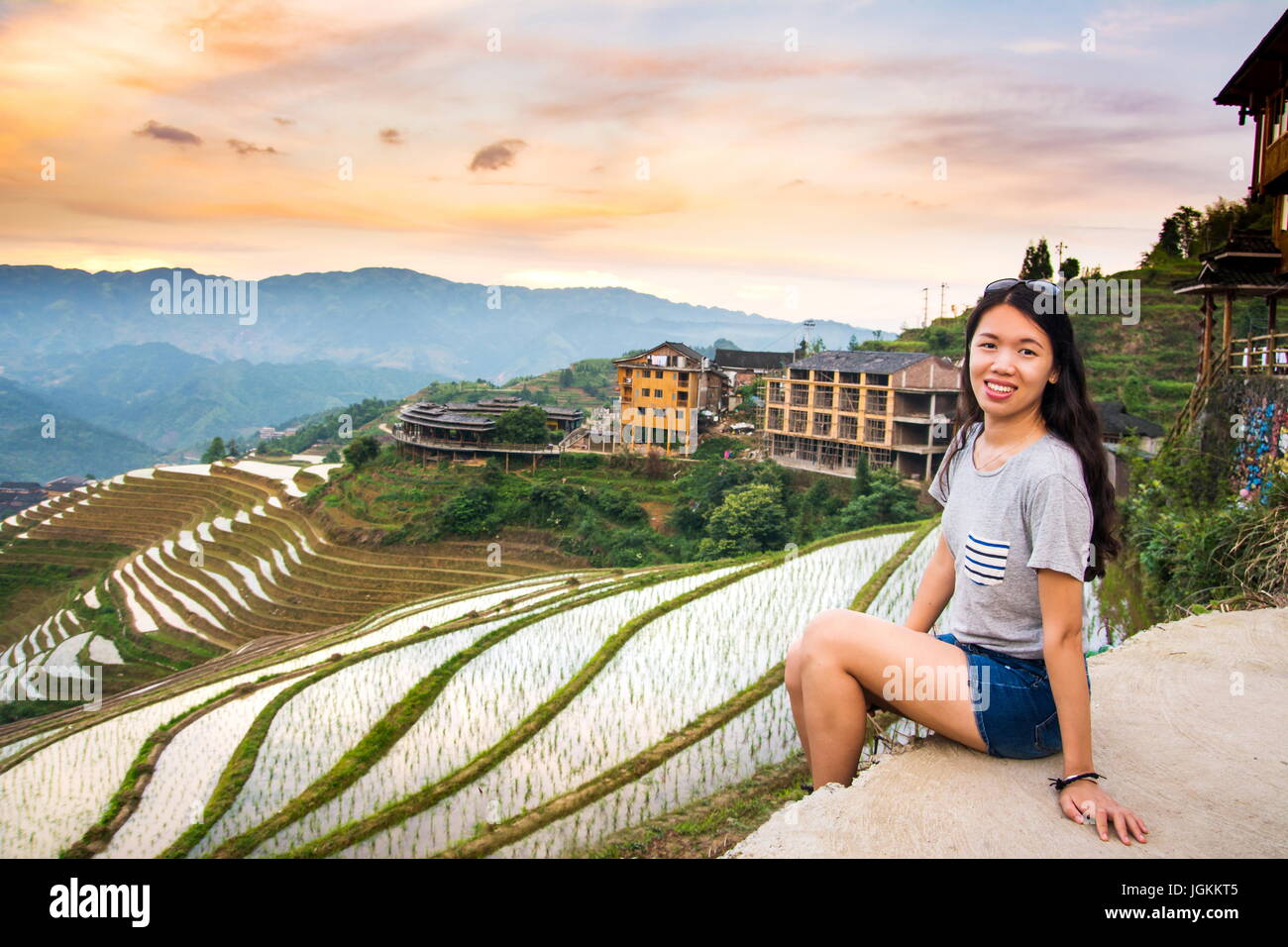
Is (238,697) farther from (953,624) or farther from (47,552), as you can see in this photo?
(47,552)

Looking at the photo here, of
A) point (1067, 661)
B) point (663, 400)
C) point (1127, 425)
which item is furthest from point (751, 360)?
point (1067, 661)

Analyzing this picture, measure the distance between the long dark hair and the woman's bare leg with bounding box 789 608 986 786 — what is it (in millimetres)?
439

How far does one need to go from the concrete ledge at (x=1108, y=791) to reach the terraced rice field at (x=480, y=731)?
4.19 feet

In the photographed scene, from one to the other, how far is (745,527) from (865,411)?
20.8 ft

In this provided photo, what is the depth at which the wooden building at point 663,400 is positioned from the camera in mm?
29812

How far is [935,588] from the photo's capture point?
244 cm

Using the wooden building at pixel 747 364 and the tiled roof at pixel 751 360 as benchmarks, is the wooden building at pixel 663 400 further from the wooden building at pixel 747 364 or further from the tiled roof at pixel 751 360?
the tiled roof at pixel 751 360

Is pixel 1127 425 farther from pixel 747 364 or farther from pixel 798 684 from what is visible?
pixel 747 364

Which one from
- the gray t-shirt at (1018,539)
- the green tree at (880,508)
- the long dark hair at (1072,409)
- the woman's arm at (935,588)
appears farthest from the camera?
the green tree at (880,508)

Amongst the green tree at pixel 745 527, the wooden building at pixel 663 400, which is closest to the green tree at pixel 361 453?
the wooden building at pixel 663 400

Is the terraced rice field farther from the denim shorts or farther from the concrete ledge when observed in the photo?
the denim shorts

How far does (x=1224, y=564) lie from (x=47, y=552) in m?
34.0

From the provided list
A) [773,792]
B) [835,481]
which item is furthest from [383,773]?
[835,481]
